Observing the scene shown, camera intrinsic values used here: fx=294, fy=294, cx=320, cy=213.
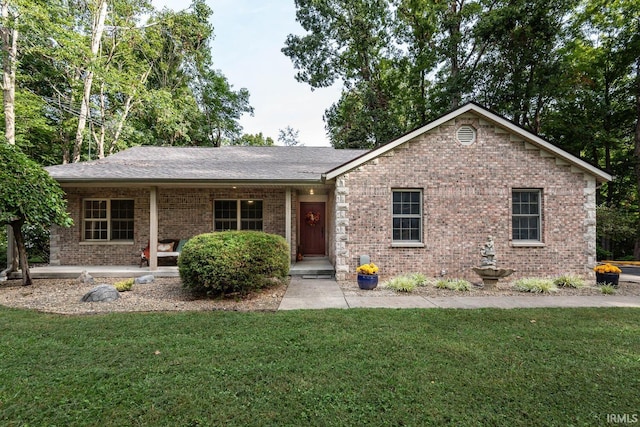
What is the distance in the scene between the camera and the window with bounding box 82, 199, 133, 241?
33.9 feet

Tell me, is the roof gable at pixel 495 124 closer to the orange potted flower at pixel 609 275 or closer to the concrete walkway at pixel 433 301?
the orange potted flower at pixel 609 275

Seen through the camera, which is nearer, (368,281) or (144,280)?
(368,281)

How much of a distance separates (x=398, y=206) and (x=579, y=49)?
17641 millimetres

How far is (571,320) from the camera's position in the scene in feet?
16.9

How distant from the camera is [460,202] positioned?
27.7ft

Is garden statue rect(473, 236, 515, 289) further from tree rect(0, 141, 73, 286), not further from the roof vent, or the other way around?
tree rect(0, 141, 73, 286)

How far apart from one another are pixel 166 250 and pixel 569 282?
1198 cm

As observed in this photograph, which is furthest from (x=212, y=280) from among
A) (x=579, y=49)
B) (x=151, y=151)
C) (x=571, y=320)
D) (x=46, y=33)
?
(x=579, y=49)

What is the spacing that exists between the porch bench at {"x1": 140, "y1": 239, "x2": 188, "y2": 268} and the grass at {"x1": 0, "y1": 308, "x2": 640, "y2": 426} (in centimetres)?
408

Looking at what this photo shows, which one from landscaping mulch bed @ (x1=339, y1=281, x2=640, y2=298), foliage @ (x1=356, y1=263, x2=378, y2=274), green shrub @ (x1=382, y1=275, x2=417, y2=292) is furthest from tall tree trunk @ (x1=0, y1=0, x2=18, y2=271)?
green shrub @ (x1=382, y1=275, x2=417, y2=292)

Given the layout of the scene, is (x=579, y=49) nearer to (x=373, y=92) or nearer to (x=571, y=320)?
(x=373, y=92)

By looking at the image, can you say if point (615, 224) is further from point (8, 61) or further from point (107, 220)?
point (8, 61)

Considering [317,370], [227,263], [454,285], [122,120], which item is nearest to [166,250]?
[227,263]

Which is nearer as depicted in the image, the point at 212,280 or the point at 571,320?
the point at 571,320
